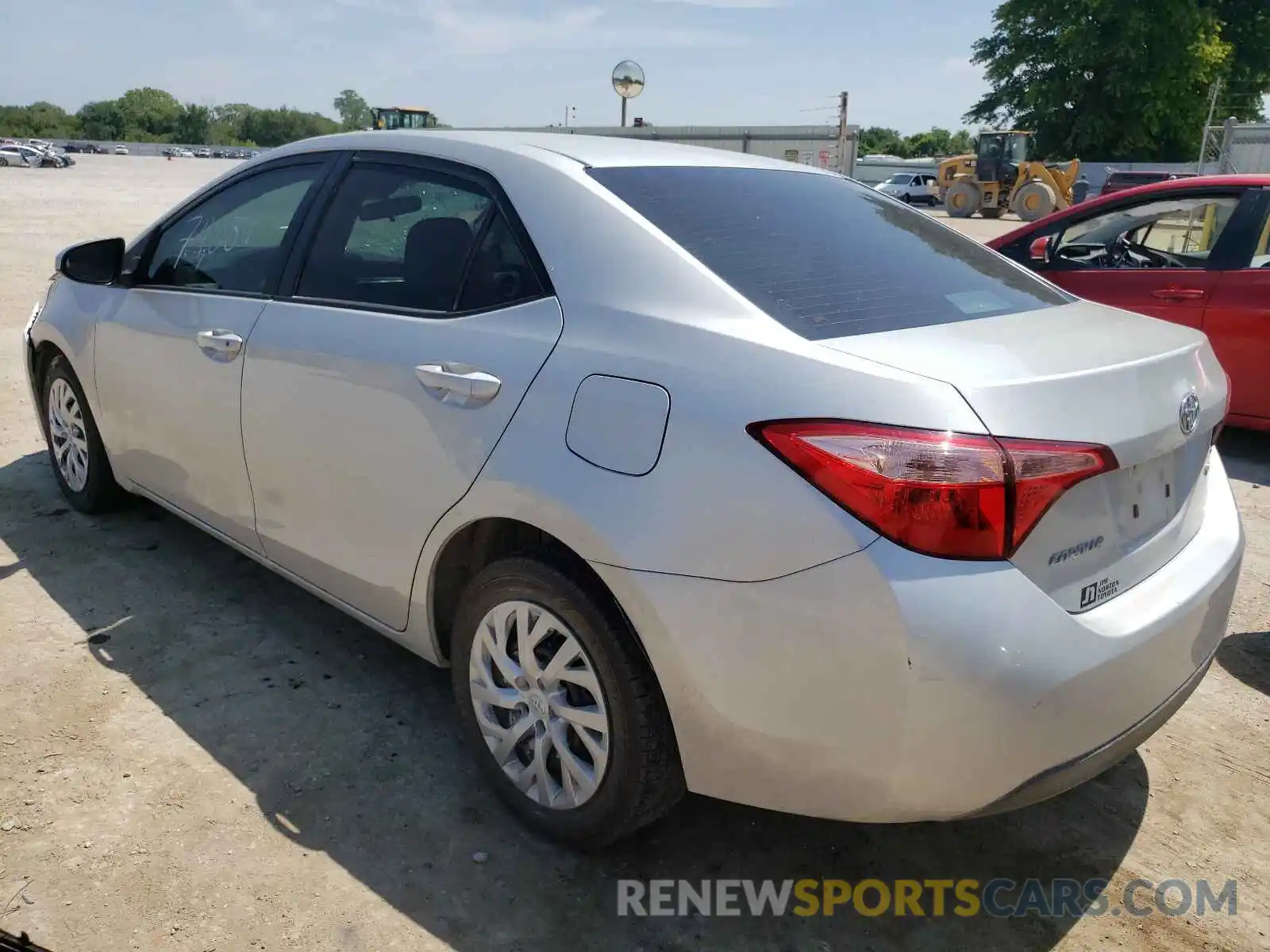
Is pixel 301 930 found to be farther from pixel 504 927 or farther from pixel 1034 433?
pixel 1034 433

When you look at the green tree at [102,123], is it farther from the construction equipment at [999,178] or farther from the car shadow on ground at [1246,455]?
the car shadow on ground at [1246,455]

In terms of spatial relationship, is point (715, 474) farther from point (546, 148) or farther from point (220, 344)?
point (220, 344)

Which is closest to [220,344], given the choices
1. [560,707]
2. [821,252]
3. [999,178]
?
[560,707]

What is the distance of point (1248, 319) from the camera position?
18.0ft

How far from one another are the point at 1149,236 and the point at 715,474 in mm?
5436

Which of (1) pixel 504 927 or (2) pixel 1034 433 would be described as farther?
(1) pixel 504 927

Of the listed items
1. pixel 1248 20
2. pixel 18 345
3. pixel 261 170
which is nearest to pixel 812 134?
pixel 18 345

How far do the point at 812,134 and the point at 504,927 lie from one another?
25805 mm

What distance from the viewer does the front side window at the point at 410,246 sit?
2566 millimetres

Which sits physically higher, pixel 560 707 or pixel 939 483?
pixel 939 483

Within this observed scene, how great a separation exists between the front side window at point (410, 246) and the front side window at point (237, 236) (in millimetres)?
230

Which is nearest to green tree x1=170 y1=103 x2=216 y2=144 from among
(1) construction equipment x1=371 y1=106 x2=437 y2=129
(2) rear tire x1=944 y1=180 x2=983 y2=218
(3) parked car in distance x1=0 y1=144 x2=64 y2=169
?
(3) parked car in distance x1=0 y1=144 x2=64 y2=169

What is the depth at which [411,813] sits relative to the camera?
2.57 metres

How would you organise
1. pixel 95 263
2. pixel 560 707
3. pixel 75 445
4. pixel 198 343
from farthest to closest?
pixel 75 445 < pixel 95 263 < pixel 198 343 < pixel 560 707
